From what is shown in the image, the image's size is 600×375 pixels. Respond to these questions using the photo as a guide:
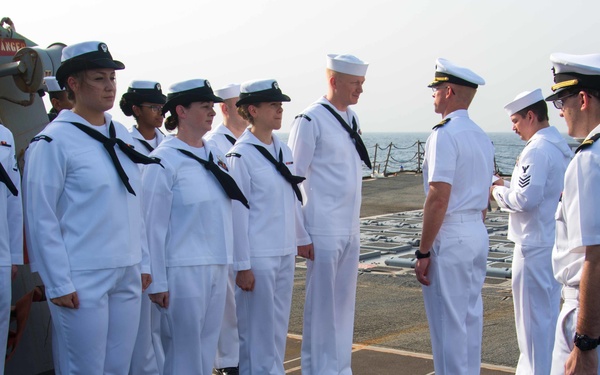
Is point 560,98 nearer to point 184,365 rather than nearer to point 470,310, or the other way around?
point 470,310

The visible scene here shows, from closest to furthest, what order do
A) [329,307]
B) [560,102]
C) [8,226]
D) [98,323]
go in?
[560,102], [98,323], [8,226], [329,307]

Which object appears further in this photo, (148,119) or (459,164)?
(148,119)

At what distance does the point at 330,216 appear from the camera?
6.46 meters

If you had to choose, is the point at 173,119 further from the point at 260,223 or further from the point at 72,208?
the point at 72,208

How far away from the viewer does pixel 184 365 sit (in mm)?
5395

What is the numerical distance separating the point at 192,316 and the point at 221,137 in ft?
8.43

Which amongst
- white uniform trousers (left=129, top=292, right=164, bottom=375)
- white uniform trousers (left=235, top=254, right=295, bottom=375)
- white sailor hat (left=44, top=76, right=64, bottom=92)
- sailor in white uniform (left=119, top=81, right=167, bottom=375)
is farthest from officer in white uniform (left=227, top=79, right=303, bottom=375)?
white sailor hat (left=44, top=76, right=64, bottom=92)

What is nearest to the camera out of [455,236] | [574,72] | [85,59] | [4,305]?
[574,72]

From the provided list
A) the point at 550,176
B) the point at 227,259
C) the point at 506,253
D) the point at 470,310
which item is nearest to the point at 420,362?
the point at 470,310

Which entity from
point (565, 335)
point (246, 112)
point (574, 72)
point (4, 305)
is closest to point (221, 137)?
point (246, 112)

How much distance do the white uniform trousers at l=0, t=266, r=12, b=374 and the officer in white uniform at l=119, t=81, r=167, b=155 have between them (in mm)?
1811

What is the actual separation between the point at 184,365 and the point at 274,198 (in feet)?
4.54

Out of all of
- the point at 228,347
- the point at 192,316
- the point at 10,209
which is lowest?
the point at 228,347

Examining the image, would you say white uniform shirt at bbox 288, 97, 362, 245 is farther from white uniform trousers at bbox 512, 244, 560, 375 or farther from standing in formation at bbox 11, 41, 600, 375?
white uniform trousers at bbox 512, 244, 560, 375
